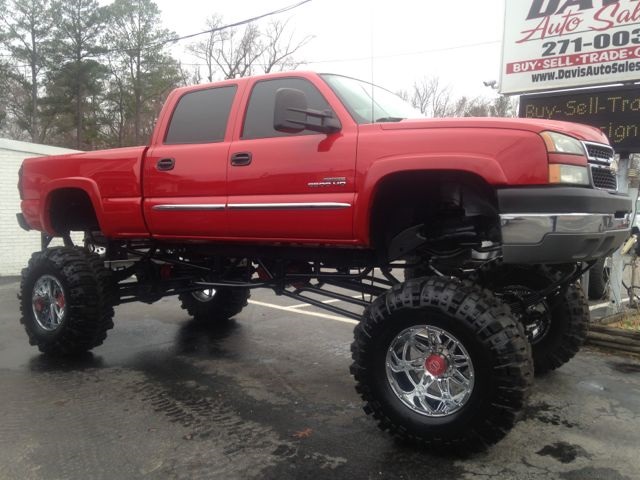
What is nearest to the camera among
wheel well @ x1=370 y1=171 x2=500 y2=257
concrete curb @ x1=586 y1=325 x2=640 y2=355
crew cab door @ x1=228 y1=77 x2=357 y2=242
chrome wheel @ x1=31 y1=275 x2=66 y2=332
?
wheel well @ x1=370 y1=171 x2=500 y2=257

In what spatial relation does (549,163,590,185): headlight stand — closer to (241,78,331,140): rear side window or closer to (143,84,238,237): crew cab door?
(241,78,331,140): rear side window

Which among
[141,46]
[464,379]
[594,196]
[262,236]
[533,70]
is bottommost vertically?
[464,379]

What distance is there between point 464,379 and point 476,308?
0.46 metres

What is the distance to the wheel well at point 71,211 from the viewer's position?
228 inches

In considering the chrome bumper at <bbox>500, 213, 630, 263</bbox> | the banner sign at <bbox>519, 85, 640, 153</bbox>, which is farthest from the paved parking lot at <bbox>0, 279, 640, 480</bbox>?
the banner sign at <bbox>519, 85, 640, 153</bbox>

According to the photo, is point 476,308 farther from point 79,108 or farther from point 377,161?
point 79,108

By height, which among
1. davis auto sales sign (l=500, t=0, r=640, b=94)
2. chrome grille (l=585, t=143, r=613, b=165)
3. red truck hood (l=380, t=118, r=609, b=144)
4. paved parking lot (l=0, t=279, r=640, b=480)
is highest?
davis auto sales sign (l=500, t=0, r=640, b=94)

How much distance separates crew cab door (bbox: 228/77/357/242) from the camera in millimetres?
3824

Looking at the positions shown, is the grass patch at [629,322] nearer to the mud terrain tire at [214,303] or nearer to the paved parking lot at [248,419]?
the paved parking lot at [248,419]

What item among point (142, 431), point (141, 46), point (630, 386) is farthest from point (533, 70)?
point (141, 46)

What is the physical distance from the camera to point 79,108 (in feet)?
112

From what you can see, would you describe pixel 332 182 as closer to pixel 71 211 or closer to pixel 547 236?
pixel 547 236

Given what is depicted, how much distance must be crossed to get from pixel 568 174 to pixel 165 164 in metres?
3.18

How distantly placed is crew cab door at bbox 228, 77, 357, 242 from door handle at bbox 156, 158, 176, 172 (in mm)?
654
